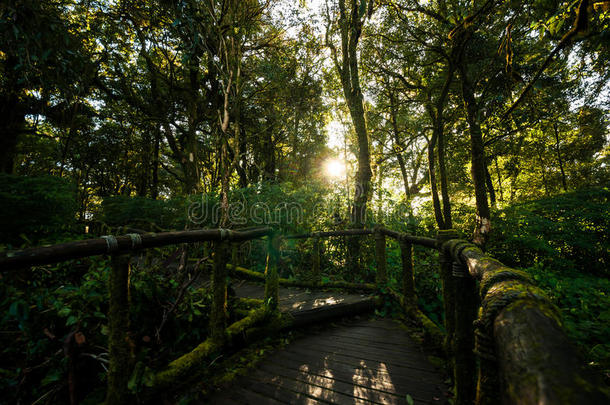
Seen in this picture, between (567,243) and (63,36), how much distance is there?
12.5 metres

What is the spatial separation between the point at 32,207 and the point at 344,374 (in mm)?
7940

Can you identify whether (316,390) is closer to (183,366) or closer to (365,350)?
(365,350)

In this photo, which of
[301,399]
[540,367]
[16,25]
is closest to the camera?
[540,367]

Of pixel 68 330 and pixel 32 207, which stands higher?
pixel 32 207

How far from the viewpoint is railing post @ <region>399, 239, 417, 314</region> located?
11.9 ft

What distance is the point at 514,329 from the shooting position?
63 centimetres

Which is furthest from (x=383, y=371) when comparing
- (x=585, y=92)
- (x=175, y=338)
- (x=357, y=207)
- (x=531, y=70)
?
(x=585, y=92)

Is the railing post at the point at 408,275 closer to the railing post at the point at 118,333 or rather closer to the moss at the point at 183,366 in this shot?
the moss at the point at 183,366

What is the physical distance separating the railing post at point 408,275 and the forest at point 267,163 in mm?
531

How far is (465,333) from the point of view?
162 cm

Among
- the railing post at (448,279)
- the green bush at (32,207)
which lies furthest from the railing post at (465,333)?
the green bush at (32,207)

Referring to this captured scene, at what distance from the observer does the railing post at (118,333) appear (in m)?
1.64

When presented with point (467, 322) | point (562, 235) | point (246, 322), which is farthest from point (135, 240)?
point (562, 235)

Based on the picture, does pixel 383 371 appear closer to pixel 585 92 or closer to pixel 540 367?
pixel 540 367
